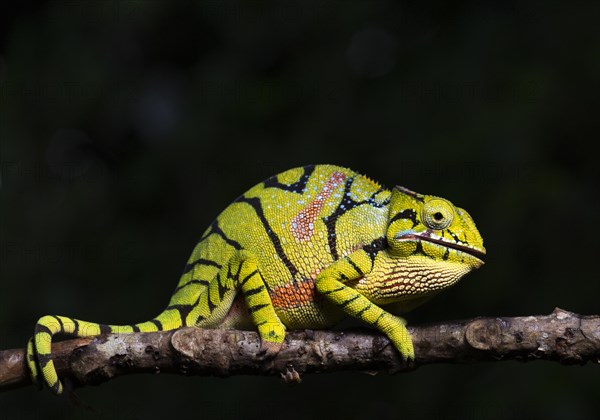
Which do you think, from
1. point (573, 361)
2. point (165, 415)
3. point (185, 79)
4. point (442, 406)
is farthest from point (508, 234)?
point (185, 79)

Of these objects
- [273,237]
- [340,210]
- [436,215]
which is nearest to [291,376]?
[273,237]

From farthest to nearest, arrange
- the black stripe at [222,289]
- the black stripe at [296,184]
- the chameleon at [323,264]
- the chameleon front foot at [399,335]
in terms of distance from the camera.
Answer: the black stripe at [296,184], the black stripe at [222,289], the chameleon at [323,264], the chameleon front foot at [399,335]

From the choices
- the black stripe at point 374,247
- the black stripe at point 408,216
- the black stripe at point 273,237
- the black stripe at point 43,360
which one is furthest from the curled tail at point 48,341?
the black stripe at point 408,216

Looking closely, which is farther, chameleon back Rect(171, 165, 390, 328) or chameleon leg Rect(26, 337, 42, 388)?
chameleon back Rect(171, 165, 390, 328)

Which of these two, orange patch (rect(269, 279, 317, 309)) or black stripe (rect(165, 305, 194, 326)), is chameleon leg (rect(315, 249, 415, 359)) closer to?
orange patch (rect(269, 279, 317, 309))

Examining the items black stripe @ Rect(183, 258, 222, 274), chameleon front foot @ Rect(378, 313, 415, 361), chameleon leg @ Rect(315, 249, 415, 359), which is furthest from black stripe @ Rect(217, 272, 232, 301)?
chameleon front foot @ Rect(378, 313, 415, 361)

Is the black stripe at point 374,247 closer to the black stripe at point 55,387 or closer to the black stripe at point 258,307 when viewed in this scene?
the black stripe at point 258,307
